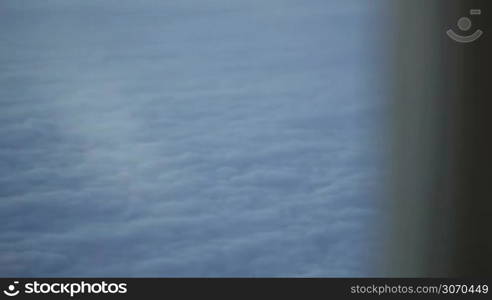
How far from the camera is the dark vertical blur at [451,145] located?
8.36 ft

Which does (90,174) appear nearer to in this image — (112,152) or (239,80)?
(112,152)

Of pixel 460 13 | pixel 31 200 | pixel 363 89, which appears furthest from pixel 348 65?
pixel 31 200

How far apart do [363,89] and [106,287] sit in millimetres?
568

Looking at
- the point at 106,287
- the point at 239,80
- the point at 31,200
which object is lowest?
the point at 106,287

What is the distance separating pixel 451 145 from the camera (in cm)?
255

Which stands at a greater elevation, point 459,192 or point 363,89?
point 363,89

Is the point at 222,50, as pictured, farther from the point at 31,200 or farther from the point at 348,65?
the point at 31,200

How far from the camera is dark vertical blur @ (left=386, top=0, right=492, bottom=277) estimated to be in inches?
100

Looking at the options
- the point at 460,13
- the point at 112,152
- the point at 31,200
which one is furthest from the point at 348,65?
the point at 31,200

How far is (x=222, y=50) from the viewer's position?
8.68 ft

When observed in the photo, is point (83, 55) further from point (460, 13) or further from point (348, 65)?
point (460, 13)

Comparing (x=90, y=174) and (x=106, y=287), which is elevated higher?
(x=90, y=174)

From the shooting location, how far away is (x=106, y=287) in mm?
2535

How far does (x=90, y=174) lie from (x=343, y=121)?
1.49ft
